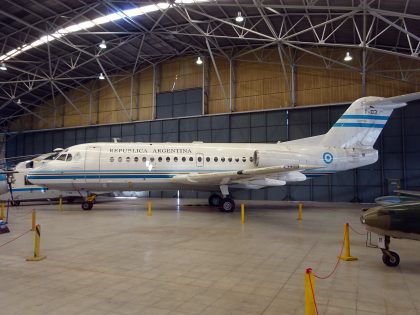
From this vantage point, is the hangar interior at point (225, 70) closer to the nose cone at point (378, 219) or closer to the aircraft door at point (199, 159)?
the aircraft door at point (199, 159)

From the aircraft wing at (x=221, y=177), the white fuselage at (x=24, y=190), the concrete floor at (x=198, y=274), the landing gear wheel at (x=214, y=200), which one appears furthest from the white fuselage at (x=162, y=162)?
the concrete floor at (x=198, y=274)

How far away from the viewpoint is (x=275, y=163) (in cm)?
1808

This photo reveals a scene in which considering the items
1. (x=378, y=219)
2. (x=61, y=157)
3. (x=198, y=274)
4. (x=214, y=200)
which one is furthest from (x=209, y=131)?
(x=198, y=274)

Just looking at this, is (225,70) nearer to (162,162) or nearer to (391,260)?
(162,162)

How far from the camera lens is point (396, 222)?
22.3ft

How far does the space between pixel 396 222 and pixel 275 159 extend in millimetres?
11373

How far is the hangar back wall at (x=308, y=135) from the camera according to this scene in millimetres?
23594

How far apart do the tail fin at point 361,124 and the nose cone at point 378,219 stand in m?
11.9

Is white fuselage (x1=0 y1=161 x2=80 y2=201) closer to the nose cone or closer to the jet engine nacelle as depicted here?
the jet engine nacelle

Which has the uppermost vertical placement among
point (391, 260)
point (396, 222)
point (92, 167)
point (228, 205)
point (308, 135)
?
point (308, 135)

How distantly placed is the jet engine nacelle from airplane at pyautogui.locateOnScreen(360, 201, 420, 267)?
36.2 ft

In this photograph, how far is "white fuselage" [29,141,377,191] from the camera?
1733 centimetres

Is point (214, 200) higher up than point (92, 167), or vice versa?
point (92, 167)

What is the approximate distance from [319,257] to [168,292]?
13.8 ft
